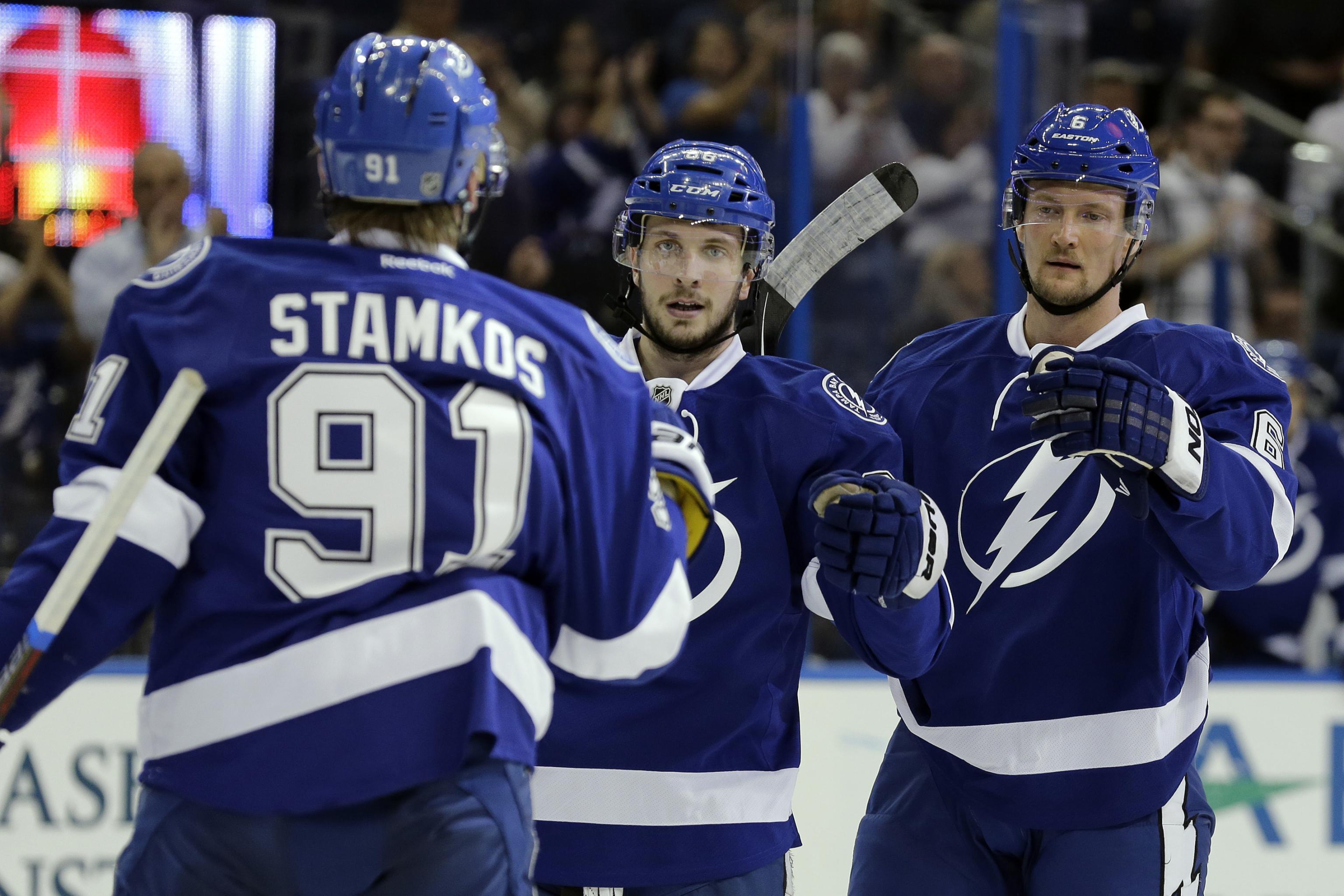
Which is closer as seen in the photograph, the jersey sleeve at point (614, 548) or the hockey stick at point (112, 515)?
the hockey stick at point (112, 515)

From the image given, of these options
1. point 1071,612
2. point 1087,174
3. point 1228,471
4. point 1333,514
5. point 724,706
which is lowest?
point 1333,514

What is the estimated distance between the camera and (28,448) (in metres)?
3.91

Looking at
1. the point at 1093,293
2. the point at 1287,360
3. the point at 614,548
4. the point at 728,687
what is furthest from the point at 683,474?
the point at 1287,360

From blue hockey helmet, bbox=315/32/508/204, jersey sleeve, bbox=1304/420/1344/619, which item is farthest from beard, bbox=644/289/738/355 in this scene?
jersey sleeve, bbox=1304/420/1344/619

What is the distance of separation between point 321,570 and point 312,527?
0.13 ft

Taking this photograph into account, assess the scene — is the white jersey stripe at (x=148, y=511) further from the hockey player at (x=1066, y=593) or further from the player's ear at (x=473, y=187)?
the hockey player at (x=1066, y=593)

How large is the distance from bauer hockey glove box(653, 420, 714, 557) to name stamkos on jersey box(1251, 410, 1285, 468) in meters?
0.81

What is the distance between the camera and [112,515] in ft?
4.52

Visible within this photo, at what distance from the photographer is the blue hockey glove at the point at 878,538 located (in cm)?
189

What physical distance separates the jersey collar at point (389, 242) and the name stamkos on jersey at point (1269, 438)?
1133mm

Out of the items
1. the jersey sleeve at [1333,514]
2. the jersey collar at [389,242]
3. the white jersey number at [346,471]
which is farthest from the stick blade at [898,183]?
the jersey sleeve at [1333,514]

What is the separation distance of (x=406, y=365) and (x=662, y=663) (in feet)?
1.39

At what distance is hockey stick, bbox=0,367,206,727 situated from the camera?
1.37 meters

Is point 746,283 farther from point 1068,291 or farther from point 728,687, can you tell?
point 728,687
